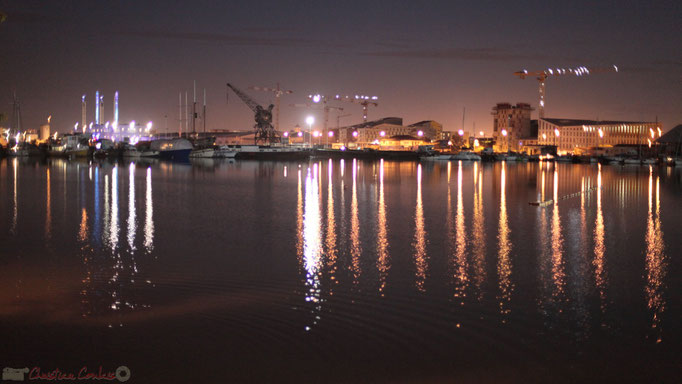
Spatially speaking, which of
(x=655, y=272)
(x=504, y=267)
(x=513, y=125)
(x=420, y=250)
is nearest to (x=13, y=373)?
(x=504, y=267)

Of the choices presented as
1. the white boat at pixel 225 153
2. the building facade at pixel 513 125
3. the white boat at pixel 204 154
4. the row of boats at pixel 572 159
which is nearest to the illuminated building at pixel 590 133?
the building facade at pixel 513 125

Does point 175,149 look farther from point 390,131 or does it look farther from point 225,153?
point 390,131

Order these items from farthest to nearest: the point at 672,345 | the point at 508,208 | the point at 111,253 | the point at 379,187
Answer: the point at 379,187, the point at 508,208, the point at 111,253, the point at 672,345

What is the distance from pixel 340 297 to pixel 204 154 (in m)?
64.9

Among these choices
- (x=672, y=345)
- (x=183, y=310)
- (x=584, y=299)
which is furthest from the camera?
(x=584, y=299)

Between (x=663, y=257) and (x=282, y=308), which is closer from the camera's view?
(x=282, y=308)

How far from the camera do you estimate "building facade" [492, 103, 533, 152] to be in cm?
11281

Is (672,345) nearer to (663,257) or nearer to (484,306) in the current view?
(484,306)

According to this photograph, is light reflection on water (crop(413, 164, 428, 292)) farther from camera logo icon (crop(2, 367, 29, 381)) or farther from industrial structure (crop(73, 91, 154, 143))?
industrial structure (crop(73, 91, 154, 143))

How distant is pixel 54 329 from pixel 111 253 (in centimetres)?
412

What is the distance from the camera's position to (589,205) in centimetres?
2002

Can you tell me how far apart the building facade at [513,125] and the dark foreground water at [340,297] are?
99.9 metres

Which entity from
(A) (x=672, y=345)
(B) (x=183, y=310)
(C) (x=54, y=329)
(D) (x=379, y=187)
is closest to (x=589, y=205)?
(D) (x=379, y=187)

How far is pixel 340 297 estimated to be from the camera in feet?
25.3
